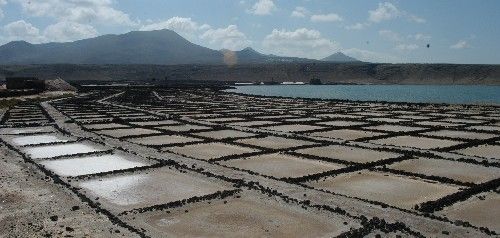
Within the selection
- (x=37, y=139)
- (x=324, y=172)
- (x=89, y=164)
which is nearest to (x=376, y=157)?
(x=324, y=172)

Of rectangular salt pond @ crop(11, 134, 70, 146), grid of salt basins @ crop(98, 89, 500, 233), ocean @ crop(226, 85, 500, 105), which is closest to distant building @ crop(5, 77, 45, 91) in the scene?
ocean @ crop(226, 85, 500, 105)

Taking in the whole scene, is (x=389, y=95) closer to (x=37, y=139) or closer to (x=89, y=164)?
(x=37, y=139)

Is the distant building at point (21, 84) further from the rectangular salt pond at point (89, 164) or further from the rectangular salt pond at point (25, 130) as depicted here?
the rectangular salt pond at point (89, 164)

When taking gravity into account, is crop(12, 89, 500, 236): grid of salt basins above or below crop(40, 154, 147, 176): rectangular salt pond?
above

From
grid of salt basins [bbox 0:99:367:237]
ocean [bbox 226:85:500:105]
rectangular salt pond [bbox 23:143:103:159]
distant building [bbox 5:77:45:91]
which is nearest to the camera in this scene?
grid of salt basins [bbox 0:99:367:237]

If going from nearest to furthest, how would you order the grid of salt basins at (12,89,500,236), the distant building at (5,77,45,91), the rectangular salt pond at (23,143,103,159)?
the grid of salt basins at (12,89,500,236), the rectangular salt pond at (23,143,103,159), the distant building at (5,77,45,91)

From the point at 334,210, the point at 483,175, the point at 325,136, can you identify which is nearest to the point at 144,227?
the point at 334,210

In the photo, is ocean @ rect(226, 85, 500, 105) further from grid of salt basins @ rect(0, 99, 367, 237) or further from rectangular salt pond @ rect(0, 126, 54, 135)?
grid of salt basins @ rect(0, 99, 367, 237)

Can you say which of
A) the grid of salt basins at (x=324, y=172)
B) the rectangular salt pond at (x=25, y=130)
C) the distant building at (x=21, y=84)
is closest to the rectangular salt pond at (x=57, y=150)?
the grid of salt basins at (x=324, y=172)
